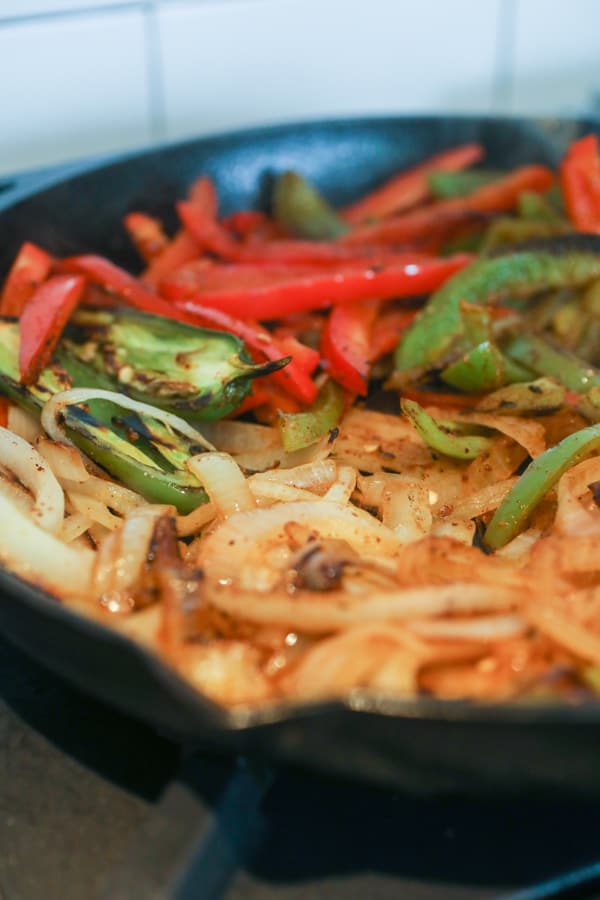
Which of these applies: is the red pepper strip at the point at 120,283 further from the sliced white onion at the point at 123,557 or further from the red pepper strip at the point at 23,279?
the sliced white onion at the point at 123,557

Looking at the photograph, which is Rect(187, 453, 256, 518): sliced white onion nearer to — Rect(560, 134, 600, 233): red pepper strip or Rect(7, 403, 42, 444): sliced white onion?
Rect(7, 403, 42, 444): sliced white onion

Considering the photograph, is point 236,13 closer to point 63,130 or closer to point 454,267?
point 63,130

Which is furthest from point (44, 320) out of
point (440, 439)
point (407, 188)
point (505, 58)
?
point (505, 58)

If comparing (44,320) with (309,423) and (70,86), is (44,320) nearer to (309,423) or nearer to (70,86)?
(309,423)

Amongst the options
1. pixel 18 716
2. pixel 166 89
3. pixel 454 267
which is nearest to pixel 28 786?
pixel 18 716

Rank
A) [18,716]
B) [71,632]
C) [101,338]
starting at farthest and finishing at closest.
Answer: [101,338], [18,716], [71,632]
